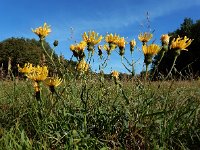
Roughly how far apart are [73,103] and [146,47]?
2.55ft

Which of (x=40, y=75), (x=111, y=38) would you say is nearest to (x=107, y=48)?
(x=111, y=38)

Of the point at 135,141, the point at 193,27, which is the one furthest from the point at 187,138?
the point at 193,27

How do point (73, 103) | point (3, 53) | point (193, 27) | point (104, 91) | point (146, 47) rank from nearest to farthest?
1. point (146, 47)
2. point (73, 103)
3. point (104, 91)
4. point (193, 27)
5. point (3, 53)

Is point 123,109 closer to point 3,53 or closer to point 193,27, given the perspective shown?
point 193,27

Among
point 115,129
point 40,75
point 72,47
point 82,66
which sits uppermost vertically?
point 72,47

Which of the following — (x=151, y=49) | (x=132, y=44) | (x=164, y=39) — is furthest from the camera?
(x=132, y=44)

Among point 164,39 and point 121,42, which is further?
point 121,42

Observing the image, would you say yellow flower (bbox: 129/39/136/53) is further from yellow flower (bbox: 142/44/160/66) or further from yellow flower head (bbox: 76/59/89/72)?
yellow flower (bbox: 142/44/160/66)

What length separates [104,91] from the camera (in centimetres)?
334

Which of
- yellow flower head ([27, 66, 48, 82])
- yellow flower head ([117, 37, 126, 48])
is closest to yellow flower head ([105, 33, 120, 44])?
yellow flower head ([117, 37, 126, 48])

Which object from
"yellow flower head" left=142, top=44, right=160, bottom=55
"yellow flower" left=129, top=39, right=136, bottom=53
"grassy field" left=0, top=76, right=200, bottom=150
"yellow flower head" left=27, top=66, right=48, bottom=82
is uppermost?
"yellow flower" left=129, top=39, right=136, bottom=53

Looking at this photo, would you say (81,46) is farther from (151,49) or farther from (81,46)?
(151,49)

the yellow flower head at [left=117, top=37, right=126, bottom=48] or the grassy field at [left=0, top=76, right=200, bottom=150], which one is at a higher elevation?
the yellow flower head at [left=117, top=37, right=126, bottom=48]

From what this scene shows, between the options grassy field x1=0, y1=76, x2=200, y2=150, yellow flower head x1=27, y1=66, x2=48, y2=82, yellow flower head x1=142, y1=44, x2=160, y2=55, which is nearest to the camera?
grassy field x1=0, y1=76, x2=200, y2=150
